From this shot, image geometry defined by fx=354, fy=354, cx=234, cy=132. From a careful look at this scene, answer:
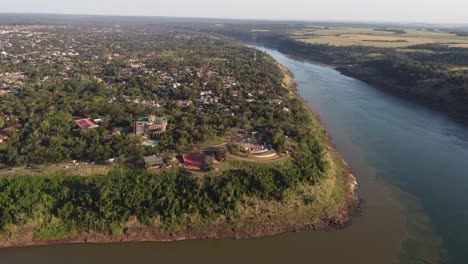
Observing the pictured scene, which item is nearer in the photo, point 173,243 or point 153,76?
point 173,243

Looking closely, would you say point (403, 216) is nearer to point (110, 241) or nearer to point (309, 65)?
point (110, 241)

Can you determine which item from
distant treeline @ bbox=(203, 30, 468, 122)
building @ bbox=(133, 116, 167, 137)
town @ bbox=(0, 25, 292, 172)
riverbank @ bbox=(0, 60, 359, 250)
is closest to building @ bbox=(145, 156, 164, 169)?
town @ bbox=(0, 25, 292, 172)

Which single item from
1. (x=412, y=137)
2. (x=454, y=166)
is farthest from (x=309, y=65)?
(x=454, y=166)

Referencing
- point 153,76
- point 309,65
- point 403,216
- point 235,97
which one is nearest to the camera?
point 403,216

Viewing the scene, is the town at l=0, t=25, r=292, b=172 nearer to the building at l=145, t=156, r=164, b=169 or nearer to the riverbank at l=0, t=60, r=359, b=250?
the building at l=145, t=156, r=164, b=169

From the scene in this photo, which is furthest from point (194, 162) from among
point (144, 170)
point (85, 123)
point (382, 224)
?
point (382, 224)

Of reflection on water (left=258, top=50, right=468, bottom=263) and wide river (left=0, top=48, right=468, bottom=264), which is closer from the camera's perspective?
wide river (left=0, top=48, right=468, bottom=264)

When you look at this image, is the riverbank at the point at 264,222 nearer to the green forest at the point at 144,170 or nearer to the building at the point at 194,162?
the green forest at the point at 144,170

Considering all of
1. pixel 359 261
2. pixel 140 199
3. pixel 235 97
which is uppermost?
pixel 235 97
